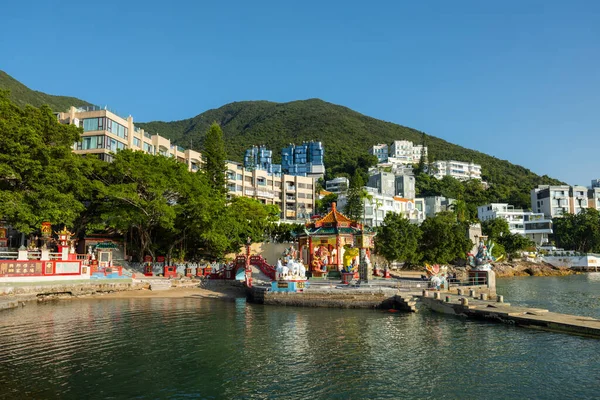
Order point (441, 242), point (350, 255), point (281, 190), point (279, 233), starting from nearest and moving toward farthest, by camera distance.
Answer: point (350, 255) → point (441, 242) → point (279, 233) → point (281, 190)

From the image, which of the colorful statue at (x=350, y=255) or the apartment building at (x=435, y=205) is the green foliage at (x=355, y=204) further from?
the apartment building at (x=435, y=205)

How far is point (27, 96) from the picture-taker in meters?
135

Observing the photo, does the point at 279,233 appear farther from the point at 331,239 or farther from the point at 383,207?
the point at 383,207

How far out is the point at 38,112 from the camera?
1563 inches

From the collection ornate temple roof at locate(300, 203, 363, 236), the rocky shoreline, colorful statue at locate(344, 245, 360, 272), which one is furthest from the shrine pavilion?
the rocky shoreline

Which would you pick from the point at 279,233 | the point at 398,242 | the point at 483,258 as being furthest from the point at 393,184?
the point at 483,258

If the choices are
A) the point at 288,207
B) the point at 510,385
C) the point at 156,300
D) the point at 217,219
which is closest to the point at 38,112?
the point at 217,219

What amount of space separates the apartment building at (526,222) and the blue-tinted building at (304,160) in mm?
52152

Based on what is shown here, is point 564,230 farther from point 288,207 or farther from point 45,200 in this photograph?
point 45,200

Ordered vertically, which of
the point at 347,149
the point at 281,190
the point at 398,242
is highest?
the point at 347,149

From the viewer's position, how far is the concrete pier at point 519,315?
62.7 ft

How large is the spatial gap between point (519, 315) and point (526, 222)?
279 ft

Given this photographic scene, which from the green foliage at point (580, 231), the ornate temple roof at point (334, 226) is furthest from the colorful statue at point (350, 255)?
the green foliage at point (580, 231)

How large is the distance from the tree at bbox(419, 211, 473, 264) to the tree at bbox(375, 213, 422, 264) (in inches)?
79.3
